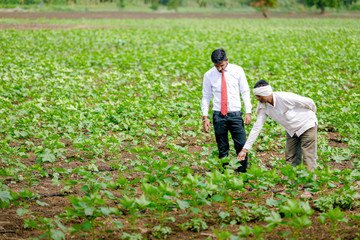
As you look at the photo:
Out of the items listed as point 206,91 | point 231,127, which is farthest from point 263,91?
point 206,91

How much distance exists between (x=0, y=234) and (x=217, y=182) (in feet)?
7.99

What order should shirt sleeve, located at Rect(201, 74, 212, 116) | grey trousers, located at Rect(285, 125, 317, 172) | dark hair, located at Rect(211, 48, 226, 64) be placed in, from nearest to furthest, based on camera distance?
grey trousers, located at Rect(285, 125, 317, 172), dark hair, located at Rect(211, 48, 226, 64), shirt sleeve, located at Rect(201, 74, 212, 116)

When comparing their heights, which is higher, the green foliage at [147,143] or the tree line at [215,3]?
the tree line at [215,3]

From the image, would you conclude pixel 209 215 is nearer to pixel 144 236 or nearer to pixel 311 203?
pixel 144 236

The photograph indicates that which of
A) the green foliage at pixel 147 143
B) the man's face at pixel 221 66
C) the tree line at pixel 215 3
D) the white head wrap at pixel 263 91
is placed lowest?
the green foliage at pixel 147 143

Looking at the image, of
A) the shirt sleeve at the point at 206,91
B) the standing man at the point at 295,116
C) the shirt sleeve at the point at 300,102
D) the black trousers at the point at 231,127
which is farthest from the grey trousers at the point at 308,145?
the shirt sleeve at the point at 206,91

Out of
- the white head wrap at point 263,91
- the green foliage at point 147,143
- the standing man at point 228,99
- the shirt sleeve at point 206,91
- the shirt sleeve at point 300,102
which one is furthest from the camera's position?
the shirt sleeve at point 206,91

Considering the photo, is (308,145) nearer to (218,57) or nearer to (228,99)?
(228,99)

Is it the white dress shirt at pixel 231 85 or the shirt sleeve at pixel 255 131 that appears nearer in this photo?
the shirt sleeve at pixel 255 131

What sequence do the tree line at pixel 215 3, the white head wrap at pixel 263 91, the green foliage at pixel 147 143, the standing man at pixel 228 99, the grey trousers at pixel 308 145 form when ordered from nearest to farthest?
the green foliage at pixel 147 143
the white head wrap at pixel 263 91
the grey trousers at pixel 308 145
the standing man at pixel 228 99
the tree line at pixel 215 3

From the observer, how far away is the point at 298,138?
205 inches

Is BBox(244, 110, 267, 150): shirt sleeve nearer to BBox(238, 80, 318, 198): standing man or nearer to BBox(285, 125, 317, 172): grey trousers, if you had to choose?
BBox(238, 80, 318, 198): standing man

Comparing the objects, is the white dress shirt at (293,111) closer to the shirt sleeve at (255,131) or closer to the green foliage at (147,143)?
the shirt sleeve at (255,131)

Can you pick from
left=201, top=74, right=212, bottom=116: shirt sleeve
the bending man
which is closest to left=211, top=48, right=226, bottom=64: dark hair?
left=201, top=74, right=212, bottom=116: shirt sleeve
